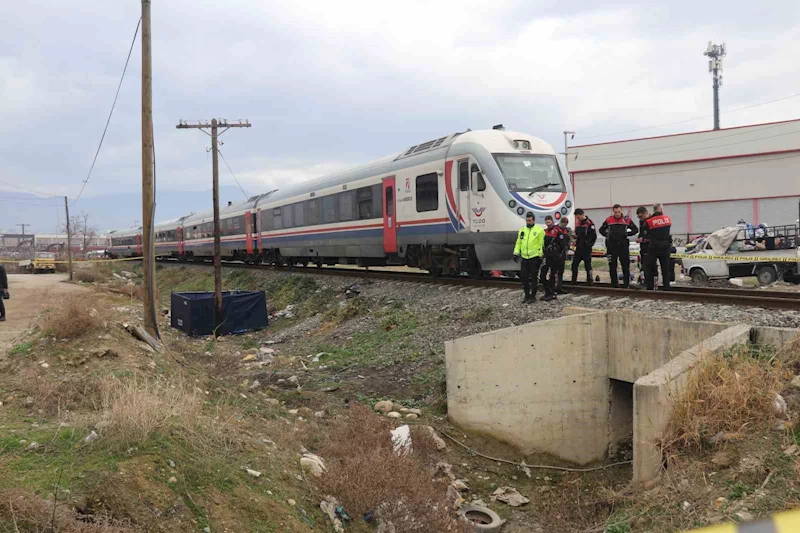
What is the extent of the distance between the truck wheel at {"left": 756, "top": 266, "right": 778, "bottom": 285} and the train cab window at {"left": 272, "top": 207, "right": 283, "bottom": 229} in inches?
650

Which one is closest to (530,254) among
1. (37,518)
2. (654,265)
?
(654,265)

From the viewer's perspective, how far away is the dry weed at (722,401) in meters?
5.04

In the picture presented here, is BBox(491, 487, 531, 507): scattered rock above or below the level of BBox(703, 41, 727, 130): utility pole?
below

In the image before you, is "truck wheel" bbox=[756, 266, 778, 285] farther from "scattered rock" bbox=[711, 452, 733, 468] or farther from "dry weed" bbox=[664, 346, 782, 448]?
"scattered rock" bbox=[711, 452, 733, 468]

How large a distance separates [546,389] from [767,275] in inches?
509

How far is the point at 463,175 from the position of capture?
1288 cm

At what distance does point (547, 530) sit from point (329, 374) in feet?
17.2

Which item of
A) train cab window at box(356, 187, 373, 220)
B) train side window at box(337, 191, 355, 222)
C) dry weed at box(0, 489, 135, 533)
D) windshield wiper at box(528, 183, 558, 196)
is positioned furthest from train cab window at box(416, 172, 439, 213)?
dry weed at box(0, 489, 135, 533)

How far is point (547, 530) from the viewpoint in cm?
634

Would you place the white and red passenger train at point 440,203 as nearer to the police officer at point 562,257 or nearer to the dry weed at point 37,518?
the police officer at point 562,257

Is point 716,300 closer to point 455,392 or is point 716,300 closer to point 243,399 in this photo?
point 455,392

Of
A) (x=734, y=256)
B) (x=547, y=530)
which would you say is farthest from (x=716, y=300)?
(x=734, y=256)

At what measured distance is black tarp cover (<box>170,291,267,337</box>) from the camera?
17.8m

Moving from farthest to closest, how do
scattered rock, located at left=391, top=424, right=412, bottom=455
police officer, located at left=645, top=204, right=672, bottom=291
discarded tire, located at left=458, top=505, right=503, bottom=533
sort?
police officer, located at left=645, top=204, right=672, bottom=291, scattered rock, located at left=391, top=424, right=412, bottom=455, discarded tire, located at left=458, top=505, right=503, bottom=533
